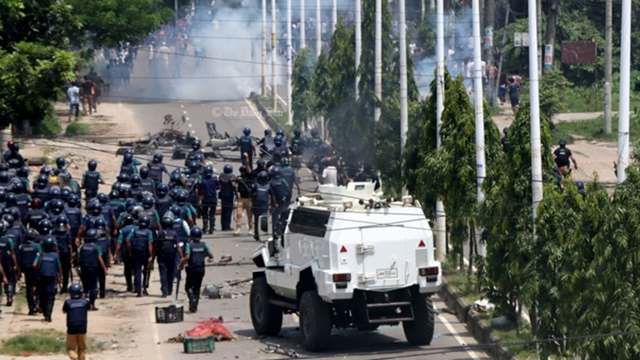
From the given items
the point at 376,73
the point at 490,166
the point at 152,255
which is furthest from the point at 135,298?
the point at 376,73

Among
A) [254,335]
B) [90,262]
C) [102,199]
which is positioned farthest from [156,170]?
[254,335]

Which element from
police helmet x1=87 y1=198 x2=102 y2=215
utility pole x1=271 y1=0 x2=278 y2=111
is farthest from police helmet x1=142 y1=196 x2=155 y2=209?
utility pole x1=271 y1=0 x2=278 y2=111

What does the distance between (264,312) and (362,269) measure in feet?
8.64

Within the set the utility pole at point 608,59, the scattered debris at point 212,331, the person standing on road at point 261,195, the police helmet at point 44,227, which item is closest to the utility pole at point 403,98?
the person standing on road at point 261,195

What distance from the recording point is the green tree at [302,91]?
56.2 meters

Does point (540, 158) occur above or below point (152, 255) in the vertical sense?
above

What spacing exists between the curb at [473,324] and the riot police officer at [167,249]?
4618mm

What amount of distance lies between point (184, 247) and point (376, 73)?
42.0 ft

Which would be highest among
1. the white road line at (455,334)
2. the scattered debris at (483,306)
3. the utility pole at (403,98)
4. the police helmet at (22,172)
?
the utility pole at (403,98)

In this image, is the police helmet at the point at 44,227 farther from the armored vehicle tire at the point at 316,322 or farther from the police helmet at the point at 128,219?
the armored vehicle tire at the point at 316,322

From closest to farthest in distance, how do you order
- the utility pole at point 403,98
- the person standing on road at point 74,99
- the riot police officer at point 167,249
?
the riot police officer at point 167,249, the utility pole at point 403,98, the person standing on road at point 74,99

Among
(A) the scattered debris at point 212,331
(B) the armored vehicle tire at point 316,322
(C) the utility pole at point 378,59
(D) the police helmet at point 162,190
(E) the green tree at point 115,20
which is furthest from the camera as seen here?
(E) the green tree at point 115,20

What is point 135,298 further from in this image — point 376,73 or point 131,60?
point 131,60

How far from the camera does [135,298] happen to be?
34.2 m
